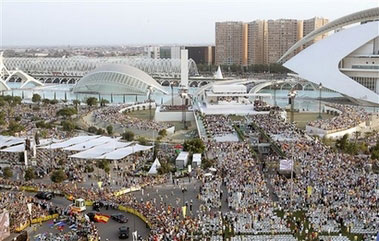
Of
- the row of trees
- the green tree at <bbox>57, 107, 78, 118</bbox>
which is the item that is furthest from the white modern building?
the row of trees

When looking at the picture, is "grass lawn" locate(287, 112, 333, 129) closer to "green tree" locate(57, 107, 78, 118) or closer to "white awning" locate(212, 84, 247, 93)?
"white awning" locate(212, 84, 247, 93)

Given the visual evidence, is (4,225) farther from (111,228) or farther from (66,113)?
(66,113)

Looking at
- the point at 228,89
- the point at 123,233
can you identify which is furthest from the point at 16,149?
the point at 228,89

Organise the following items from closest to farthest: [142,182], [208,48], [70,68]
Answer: [142,182] < [70,68] < [208,48]

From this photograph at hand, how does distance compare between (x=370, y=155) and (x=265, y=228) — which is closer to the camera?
(x=265, y=228)

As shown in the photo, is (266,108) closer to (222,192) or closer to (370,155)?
(370,155)

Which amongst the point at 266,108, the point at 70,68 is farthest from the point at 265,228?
the point at 70,68

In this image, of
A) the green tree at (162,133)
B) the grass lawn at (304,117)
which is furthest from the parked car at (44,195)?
the grass lawn at (304,117)
